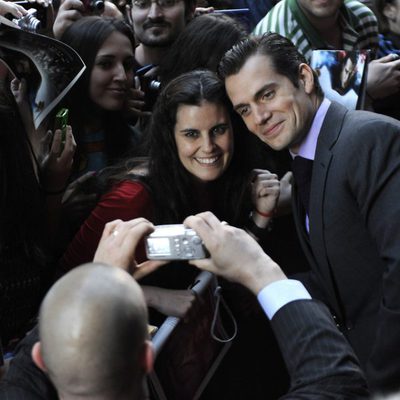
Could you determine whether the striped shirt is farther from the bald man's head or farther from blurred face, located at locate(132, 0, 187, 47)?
the bald man's head

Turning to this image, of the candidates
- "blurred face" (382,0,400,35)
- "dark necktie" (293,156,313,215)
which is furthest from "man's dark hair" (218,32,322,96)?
"blurred face" (382,0,400,35)

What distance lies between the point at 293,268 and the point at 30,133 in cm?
124

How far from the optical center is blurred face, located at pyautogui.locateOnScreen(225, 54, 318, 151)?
2166 millimetres

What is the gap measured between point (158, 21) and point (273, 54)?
135 centimetres

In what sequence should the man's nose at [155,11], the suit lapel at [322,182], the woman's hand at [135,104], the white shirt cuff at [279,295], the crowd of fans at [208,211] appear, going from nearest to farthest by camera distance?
the crowd of fans at [208,211] → the white shirt cuff at [279,295] → the suit lapel at [322,182] → the woman's hand at [135,104] → the man's nose at [155,11]

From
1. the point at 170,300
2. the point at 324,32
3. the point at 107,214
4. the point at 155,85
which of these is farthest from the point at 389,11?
the point at 170,300

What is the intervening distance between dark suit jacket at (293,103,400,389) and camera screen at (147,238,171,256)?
24.9 inches

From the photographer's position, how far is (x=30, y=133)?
2330 millimetres

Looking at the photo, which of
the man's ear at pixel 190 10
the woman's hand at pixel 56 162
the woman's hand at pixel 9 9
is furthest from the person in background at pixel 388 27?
the woman's hand at pixel 9 9

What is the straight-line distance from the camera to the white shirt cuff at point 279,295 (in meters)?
1.27

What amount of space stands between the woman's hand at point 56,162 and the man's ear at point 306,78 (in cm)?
88

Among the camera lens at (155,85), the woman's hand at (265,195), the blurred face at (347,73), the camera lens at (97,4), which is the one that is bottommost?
the woman's hand at (265,195)

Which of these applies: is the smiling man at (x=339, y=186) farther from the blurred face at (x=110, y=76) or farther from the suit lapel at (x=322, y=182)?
the blurred face at (x=110, y=76)

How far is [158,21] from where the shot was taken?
3.40 meters
